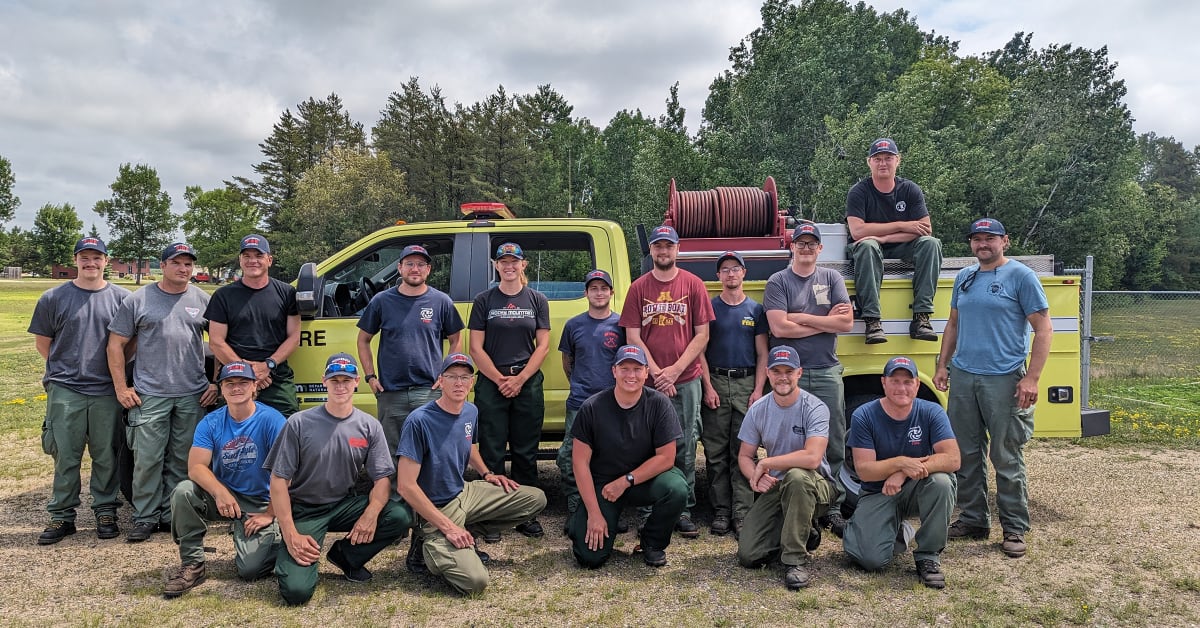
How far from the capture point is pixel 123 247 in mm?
60906

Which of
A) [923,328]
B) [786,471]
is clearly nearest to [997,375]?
[923,328]

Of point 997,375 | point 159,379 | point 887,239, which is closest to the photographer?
point 997,375

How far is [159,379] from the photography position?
4.63m

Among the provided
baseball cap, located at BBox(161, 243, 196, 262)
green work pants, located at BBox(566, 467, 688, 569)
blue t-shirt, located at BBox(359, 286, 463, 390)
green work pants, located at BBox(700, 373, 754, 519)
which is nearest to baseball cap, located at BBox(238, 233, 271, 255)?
baseball cap, located at BBox(161, 243, 196, 262)

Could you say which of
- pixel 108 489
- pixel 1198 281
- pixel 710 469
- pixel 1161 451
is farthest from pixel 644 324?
pixel 1198 281

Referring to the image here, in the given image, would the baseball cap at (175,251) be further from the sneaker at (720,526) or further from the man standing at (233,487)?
the sneaker at (720,526)

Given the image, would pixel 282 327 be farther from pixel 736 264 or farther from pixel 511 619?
pixel 736 264

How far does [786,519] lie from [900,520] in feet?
2.45

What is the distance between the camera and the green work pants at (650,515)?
4.03 metres

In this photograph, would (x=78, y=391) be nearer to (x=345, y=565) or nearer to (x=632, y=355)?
(x=345, y=565)

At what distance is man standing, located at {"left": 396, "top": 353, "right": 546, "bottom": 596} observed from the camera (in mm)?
3738

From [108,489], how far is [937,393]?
579 centimetres

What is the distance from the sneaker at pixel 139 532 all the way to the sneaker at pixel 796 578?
4.12m

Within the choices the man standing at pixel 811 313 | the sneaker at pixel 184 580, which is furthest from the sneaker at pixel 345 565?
the man standing at pixel 811 313
